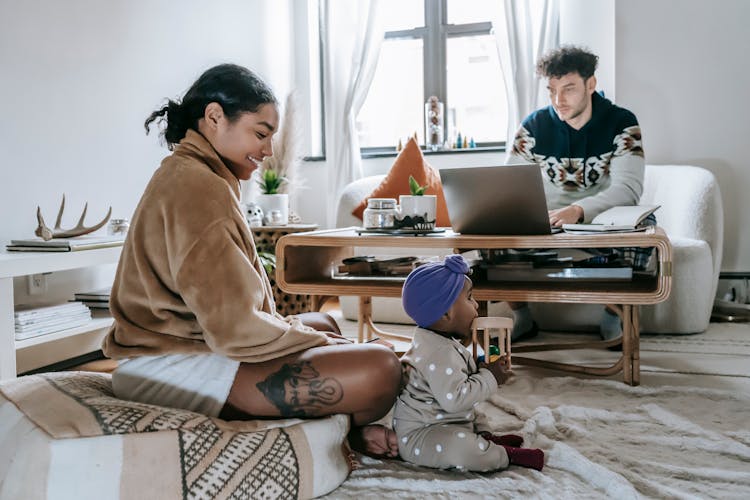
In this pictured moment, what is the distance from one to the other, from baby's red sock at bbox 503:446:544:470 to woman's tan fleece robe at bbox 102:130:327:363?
1.61 ft

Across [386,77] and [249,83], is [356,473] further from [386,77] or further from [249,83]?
[386,77]

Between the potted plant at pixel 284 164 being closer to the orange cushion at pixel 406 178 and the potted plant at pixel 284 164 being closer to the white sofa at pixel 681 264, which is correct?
the orange cushion at pixel 406 178

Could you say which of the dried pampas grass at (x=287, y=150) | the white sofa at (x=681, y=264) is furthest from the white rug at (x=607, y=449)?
the dried pampas grass at (x=287, y=150)

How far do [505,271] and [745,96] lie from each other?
2.07m

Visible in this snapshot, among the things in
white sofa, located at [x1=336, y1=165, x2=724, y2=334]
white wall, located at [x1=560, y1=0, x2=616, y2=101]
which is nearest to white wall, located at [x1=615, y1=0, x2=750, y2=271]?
white wall, located at [x1=560, y1=0, x2=616, y2=101]

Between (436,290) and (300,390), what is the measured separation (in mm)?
349

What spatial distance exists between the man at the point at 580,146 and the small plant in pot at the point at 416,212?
44cm

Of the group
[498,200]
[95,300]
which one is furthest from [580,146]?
[95,300]

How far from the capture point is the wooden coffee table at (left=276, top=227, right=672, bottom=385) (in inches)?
70.1

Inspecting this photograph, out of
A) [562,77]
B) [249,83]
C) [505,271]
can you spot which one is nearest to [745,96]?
[562,77]

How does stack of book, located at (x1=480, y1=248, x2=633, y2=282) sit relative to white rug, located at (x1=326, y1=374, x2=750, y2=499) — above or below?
above

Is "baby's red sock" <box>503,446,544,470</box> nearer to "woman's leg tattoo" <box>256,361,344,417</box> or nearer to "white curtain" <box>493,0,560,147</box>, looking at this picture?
"woman's leg tattoo" <box>256,361,344,417</box>

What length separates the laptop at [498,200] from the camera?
185cm

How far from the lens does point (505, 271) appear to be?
2146 millimetres
